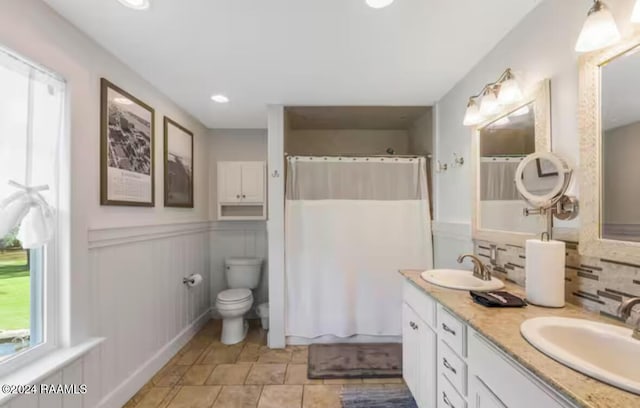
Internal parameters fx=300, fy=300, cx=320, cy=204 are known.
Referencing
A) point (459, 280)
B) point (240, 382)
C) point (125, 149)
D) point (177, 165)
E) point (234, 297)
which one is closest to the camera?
point (459, 280)

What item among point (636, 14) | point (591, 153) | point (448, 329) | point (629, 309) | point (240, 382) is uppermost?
point (636, 14)

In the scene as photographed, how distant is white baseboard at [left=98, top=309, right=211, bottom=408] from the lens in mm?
1822

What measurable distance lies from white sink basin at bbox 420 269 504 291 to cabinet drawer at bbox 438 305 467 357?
21 cm

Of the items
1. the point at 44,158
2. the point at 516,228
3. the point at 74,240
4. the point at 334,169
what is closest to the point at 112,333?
the point at 74,240

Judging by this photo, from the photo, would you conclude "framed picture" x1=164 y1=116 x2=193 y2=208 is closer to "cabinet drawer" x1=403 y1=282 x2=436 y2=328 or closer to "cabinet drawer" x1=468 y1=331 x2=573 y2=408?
"cabinet drawer" x1=403 y1=282 x2=436 y2=328

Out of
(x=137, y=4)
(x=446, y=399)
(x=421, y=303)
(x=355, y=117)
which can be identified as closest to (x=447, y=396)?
(x=446, y=399)

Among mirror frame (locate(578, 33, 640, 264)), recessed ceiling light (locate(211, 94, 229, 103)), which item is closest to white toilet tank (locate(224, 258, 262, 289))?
recessed ceiling light (locate(211, 94, 229, 103))

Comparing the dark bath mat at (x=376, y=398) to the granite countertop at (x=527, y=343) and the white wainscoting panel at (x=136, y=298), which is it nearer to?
the granite countertop at (x=527, y=343)

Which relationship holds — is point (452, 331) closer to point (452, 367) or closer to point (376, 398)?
point (452, 367)

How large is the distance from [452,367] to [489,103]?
4.59 ft

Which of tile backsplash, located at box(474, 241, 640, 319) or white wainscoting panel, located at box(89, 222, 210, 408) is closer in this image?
tile backsplash, located at box(474, 241, 640, 319)

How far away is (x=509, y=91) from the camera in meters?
1.57

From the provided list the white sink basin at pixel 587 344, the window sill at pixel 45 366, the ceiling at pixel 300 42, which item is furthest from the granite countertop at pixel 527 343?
the window sill at pixel 45 366

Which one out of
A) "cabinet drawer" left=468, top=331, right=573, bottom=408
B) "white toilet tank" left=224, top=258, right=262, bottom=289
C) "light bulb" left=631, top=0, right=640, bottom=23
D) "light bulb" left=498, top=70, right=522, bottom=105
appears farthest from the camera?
"white toilet tank" left=224, top=258, right=262, bottom=289
